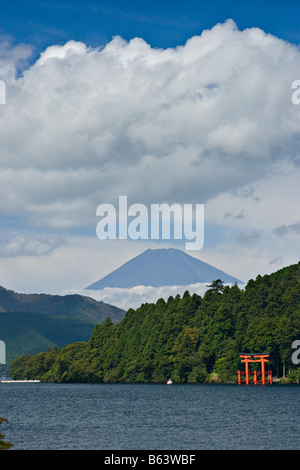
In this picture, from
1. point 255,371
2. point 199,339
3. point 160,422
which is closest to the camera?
point 160,422

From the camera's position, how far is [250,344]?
464ft

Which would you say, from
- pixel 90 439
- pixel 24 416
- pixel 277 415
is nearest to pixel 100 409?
pixel 24 416

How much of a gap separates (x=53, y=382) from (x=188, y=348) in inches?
2278

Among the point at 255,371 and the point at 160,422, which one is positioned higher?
the point at 255,371

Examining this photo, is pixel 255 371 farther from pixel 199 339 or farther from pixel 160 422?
pixel 160 422

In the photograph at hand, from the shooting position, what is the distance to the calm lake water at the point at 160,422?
5591cm

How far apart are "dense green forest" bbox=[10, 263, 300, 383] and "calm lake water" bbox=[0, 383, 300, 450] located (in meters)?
31.5

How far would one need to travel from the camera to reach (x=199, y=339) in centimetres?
15550

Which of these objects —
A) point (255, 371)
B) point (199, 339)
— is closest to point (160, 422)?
point (255, 371)

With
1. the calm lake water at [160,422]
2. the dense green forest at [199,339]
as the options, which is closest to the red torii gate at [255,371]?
the dense green forest at [199,339]

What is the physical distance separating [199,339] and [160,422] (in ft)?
278

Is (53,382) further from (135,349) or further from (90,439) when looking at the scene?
(90,439)

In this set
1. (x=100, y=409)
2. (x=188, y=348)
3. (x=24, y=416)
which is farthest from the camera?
(x=188, y=348)

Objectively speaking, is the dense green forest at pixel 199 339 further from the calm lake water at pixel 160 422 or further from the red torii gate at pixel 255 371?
the calm lake water at pixel 160 422
